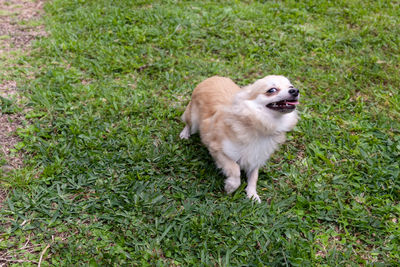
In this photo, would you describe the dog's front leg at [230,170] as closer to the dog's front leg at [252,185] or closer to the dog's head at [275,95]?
the dog's front leg at [252,185]

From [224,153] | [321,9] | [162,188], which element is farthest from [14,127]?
[321,9]

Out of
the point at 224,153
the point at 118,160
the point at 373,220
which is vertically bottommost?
the point at 373,220

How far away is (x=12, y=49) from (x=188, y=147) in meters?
3.40

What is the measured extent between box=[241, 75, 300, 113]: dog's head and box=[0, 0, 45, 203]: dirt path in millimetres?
2564

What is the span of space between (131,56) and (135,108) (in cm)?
130

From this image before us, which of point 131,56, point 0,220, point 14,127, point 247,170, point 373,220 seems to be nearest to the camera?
point 0,220

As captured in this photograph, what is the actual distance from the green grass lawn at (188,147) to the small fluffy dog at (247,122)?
36 centimetres

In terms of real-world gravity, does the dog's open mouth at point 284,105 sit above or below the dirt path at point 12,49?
above

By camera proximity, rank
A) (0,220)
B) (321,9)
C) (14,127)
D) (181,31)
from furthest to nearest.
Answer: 1. (321,9)
2. (181,31)
3. (14,127)
4. (0,220)

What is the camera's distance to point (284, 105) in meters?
2.88

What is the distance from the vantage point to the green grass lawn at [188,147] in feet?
9.42

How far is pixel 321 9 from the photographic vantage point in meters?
6.54

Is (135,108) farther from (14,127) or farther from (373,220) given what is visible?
(373,220)

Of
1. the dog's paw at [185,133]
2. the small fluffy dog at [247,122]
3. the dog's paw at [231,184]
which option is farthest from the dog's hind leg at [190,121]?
the dog's paw at [231,184]
